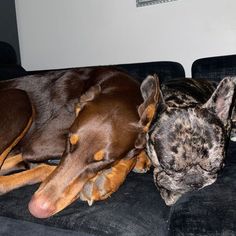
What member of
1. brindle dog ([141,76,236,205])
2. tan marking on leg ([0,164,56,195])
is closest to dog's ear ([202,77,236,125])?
brindle dog ([141,76,236,205])

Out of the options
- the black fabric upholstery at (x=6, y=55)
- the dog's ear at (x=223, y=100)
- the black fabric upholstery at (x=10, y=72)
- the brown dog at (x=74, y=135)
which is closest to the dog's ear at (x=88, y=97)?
the brown dog at (x=74, y=135)

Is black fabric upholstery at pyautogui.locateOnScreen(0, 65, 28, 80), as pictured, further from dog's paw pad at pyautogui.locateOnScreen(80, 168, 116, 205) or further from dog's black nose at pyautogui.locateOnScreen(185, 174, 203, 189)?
dog's black nose at pyautogui.locateOnScreen(185, 174, 203, 189)

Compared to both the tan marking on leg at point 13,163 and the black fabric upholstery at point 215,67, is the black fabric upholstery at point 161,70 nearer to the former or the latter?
the black fabric upholstery at point 215,67

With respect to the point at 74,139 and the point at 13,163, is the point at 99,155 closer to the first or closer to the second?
the point at 74,139

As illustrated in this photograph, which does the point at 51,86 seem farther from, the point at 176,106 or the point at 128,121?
the point at 176,106

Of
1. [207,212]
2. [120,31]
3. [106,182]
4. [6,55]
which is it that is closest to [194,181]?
[207,212]

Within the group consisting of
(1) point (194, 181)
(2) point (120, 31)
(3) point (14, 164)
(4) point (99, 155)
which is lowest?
(3) point (14, 164)

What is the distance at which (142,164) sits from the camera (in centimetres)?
238

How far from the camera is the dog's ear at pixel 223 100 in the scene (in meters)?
2.00

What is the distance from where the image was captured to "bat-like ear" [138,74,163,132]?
2104 mm

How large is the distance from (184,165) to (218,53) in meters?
2.48

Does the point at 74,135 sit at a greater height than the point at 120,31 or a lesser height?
lesser

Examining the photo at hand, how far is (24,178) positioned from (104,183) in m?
0.56

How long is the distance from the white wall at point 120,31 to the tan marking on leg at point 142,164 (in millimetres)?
2197
